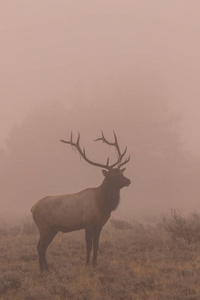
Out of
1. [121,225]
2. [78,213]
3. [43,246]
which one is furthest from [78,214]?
[121,225]

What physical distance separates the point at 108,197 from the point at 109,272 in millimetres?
1817

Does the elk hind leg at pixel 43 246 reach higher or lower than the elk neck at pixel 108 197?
lower

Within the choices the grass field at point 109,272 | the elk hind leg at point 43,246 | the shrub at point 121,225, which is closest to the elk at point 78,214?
the elk hind leg at point 43,246

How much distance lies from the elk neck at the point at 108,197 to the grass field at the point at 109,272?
4.41 ft

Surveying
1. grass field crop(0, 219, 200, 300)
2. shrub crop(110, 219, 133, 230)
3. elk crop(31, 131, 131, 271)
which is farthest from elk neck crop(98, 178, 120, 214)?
shrub crop(110, 219, 133, 230)

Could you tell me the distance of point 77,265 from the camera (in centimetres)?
964

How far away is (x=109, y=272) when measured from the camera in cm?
866

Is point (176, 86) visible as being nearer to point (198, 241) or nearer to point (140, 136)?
point (140, 136)

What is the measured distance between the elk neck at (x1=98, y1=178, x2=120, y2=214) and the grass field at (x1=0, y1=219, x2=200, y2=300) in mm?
1343

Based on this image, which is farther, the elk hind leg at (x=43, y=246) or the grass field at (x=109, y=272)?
the elk hind leg at (x=43, y=246)

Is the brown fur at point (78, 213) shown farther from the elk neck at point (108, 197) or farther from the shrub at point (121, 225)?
the shrub at point (121, 225)

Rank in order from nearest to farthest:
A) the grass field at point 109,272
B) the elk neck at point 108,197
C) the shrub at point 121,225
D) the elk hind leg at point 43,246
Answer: the grass field at point 109,272
the elk hind leg at point 43,246
the elk neck at point 108,197
the shrub at point 121,225

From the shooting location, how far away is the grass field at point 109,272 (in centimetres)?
707

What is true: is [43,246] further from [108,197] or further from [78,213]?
[108,197]
